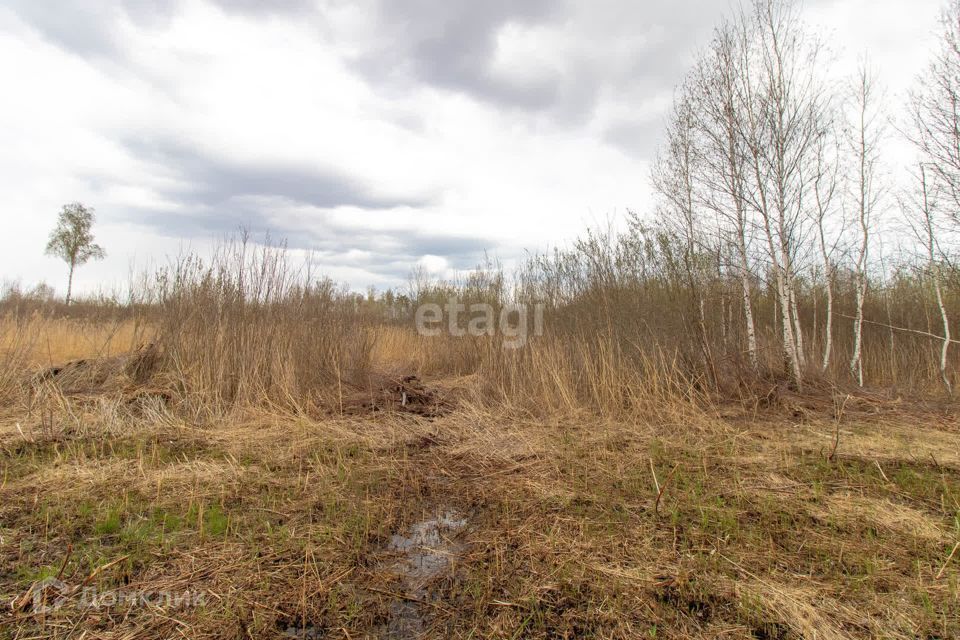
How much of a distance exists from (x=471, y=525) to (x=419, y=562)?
1.64ft

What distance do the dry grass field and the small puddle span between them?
0.04 ft

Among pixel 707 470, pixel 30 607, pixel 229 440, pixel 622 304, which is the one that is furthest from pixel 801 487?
pixel 229 440

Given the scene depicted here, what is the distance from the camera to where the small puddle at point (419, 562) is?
167cm

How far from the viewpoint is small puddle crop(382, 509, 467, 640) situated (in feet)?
5.49

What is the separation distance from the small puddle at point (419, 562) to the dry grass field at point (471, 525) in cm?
1

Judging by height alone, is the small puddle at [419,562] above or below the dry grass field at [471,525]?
below

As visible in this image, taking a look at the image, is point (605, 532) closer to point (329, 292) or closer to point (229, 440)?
point (229, 440)

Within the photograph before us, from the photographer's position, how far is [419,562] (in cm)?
215

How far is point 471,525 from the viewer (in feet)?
8.43

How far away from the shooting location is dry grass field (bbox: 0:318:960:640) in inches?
65.5

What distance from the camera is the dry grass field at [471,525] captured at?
65.5 inches

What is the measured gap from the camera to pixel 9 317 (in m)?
6.32

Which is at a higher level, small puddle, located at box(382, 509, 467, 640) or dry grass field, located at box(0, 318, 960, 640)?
dry grass field, located at box(0, 318, 960, 640)

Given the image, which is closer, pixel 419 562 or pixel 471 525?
pixel 419 562
